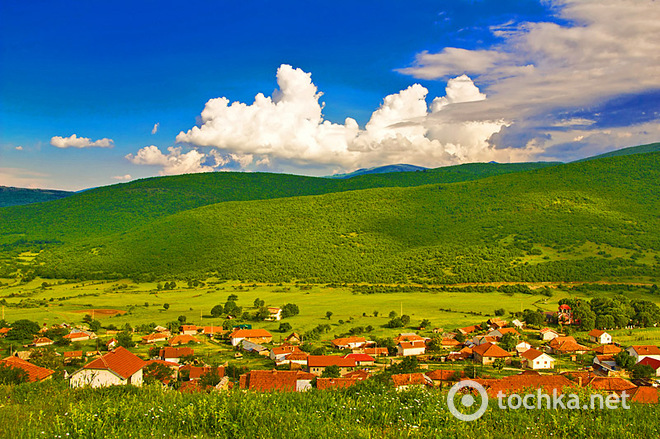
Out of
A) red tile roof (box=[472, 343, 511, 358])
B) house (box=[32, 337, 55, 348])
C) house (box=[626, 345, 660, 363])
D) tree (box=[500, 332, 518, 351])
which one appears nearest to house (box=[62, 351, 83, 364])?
house (box=[32, 337, 55, 348])

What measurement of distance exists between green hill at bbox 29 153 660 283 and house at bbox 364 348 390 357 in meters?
49.1

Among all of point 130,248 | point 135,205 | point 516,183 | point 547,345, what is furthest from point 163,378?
point 135,205

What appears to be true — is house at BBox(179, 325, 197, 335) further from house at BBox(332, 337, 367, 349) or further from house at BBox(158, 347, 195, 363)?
house at BBox(332, 337, 367, 349)

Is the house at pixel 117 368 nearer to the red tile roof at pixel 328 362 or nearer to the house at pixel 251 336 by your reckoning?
the red tile roof at pixel 328 362

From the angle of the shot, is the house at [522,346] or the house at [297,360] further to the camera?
the house at [522,346]

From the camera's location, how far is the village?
23453 mm

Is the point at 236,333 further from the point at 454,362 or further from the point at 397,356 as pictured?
the point at 454,362

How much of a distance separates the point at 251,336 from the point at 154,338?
1009cm

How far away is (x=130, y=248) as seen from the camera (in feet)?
399

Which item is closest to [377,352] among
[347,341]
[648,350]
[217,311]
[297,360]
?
[347,341]

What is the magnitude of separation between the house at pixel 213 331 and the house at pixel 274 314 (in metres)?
8.13

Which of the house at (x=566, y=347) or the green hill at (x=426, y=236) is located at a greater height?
the green hill at (x=426, y=236)

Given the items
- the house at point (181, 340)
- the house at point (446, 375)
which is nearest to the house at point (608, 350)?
the house at point (446, 375)

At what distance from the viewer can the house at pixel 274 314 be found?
57.0 metres
